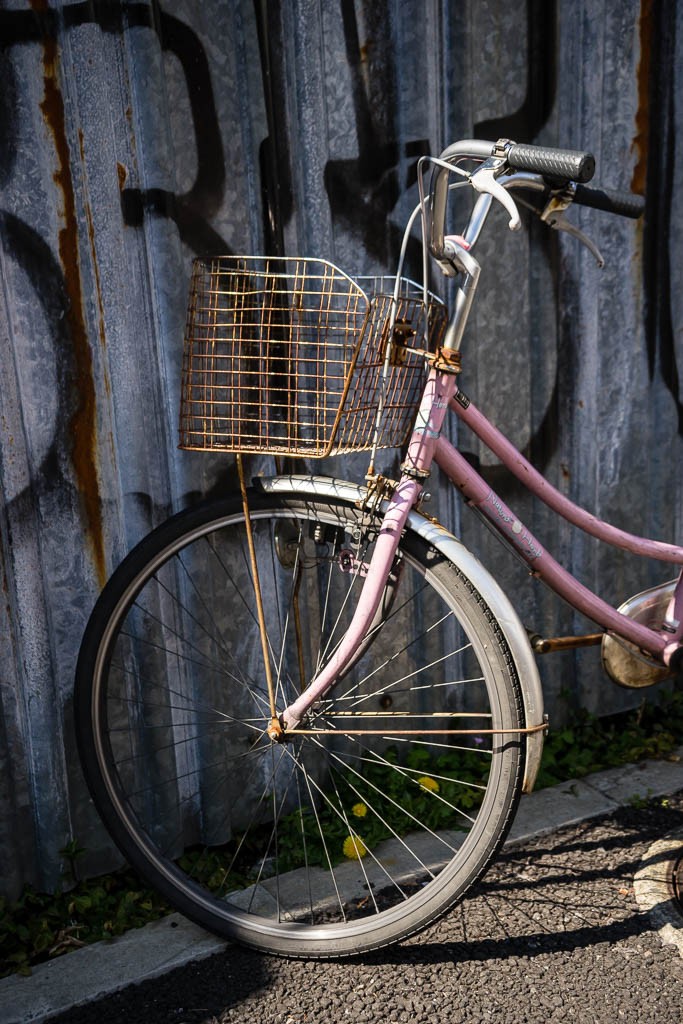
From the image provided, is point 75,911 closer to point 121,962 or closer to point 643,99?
point 121,962

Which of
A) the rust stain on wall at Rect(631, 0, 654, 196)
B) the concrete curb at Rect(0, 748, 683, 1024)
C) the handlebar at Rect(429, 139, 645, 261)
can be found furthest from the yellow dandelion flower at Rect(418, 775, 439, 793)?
the rust stain on wall at Rect(631, 0, 654, 196)

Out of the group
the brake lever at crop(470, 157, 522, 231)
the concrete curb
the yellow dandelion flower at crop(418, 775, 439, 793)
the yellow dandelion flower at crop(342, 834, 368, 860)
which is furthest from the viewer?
the yellow dandelion flower at crop(418, 775, 439, 793)

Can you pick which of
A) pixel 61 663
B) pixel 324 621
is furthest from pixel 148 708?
pixel 324 621

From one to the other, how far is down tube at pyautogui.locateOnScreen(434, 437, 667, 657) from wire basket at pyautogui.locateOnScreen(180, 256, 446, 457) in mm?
184

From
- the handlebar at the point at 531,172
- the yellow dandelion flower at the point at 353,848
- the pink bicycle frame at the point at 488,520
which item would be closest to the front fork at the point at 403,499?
the pink bicycle frame at the point at 488,520

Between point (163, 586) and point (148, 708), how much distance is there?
44 cm

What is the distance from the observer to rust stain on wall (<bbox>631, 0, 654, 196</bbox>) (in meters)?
3.54

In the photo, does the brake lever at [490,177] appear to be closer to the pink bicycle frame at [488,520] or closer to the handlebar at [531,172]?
the handlebar at [531,172]

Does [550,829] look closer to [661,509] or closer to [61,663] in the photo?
[661,509]

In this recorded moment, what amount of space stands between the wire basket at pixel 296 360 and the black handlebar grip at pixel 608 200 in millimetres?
472

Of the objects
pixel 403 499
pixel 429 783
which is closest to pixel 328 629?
pixel 429 783

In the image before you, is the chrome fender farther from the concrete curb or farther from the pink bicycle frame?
the concrete curb

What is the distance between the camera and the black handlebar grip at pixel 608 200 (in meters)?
2.50

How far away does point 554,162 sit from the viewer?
2225 millimetres
